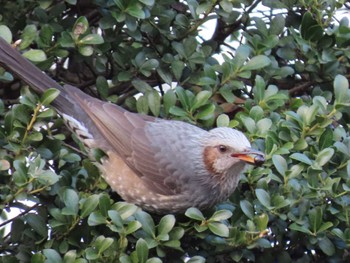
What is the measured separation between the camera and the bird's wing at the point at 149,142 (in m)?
4.02

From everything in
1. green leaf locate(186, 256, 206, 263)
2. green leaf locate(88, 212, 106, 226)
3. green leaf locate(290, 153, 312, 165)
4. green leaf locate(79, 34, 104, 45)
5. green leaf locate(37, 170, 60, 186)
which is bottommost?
green leaf locate(186, 256, 206, 263)

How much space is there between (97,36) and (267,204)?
899 mm

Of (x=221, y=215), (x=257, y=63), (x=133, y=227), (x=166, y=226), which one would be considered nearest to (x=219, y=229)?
(x=221, y=215)

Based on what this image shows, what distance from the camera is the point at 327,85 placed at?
13.7 feet

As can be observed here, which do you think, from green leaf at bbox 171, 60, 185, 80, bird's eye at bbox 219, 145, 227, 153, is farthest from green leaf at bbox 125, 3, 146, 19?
bird's eye at bbox 219, 145, 227, 153

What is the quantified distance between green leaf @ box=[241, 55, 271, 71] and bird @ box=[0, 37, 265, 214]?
28cm

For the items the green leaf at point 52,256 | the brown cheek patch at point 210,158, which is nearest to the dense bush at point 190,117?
the green leaf at point 52,256

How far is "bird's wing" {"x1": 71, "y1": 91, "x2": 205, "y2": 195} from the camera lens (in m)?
4.02

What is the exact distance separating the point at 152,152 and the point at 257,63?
1.82 ft

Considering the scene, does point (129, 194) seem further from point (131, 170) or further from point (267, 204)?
point (267, 204)

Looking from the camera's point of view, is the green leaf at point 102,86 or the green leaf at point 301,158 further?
the green leaf at point 102,86

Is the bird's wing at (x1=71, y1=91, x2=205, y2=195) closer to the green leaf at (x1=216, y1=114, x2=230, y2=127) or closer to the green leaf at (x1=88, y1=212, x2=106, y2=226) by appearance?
the green leaf at (x1=216, y1=114, x2=230, y2=127)

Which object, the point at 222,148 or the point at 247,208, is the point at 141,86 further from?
the point at 247,208

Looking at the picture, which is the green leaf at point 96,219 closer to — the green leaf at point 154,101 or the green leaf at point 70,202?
the green leaf at point 70,202
